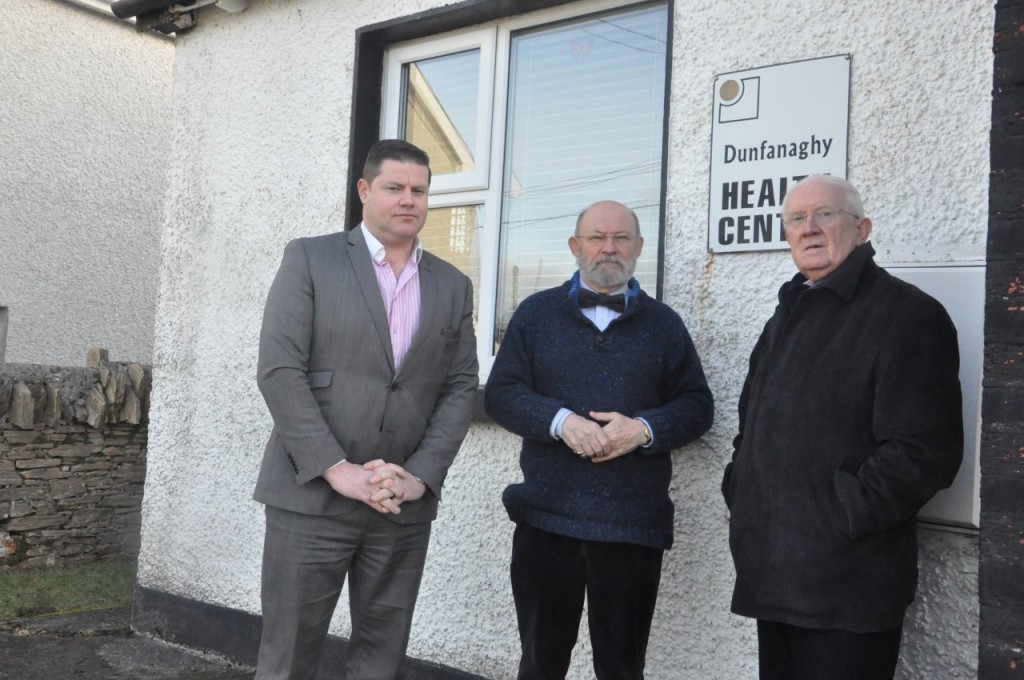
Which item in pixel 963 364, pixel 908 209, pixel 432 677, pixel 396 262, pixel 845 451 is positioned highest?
pixel 908 209

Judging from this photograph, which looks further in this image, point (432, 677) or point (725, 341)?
point (432, 677)

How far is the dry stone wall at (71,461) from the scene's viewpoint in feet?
21.0

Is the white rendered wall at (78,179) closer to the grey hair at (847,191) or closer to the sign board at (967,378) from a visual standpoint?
the grey hair at (847,191)

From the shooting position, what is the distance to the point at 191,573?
518 cm

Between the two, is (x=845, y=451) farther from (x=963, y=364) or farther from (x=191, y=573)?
(x=191, y=573)

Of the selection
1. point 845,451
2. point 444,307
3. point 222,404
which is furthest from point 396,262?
point 222,404

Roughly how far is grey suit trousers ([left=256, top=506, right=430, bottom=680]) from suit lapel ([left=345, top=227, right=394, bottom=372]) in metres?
0.50

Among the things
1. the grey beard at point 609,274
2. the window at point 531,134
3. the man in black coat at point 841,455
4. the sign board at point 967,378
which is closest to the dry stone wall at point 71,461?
the window at point 531,134

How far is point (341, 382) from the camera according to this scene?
2.96 m

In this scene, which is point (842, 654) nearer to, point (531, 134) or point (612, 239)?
point (612, 239)

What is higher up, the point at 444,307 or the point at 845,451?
the point at 444,307

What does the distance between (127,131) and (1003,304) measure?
924cm

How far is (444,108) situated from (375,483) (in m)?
2.33

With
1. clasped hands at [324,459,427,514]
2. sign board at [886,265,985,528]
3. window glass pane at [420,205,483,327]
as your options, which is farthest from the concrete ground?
sign board at [886,265,985,528]
